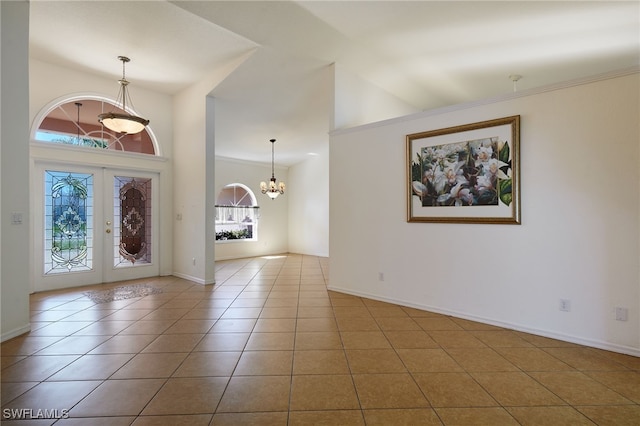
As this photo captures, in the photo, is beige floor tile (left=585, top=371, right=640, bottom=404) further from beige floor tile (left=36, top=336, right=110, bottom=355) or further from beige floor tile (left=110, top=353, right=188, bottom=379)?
beige floor tile (left=36, top=336, right=110, bottom=355)

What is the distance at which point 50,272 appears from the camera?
4527 mm

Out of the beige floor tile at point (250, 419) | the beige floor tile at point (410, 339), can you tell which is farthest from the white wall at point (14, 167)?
the beige floor tile at point (410, 339)

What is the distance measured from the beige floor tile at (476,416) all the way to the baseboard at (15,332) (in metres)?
3.78

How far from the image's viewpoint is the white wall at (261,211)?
26.2 feet

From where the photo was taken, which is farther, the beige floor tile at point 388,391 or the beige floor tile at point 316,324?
the beige floor tile at point 316,324

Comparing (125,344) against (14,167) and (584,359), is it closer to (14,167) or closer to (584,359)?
(14,167)

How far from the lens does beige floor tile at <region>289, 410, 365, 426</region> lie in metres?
1.66

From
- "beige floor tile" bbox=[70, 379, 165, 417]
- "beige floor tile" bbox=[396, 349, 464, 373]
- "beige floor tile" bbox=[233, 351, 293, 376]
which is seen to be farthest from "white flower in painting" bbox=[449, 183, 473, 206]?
"beige floor tile" bbox=[70, 379, 165, 417]

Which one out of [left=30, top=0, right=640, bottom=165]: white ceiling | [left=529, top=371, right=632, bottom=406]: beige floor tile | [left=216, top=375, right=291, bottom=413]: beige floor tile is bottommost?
[left=216, top=375, right=291, bottom=413]: beige floor tile

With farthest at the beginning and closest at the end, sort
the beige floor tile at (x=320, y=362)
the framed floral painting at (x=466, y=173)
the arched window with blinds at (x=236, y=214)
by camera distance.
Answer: the arched window with blinds at (x=236, y=214) → the framed floral painting at (x=466, y=173) → the beige floor tile at (x=320, y=362)

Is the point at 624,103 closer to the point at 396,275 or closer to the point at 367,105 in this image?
the point at 396,275

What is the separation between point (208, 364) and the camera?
2314 millimetres

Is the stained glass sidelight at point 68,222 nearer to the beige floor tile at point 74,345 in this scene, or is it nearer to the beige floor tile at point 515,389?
the beige floor tile at point 74,345

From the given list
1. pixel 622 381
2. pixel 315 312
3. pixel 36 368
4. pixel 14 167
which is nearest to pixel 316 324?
pixel 315 312
